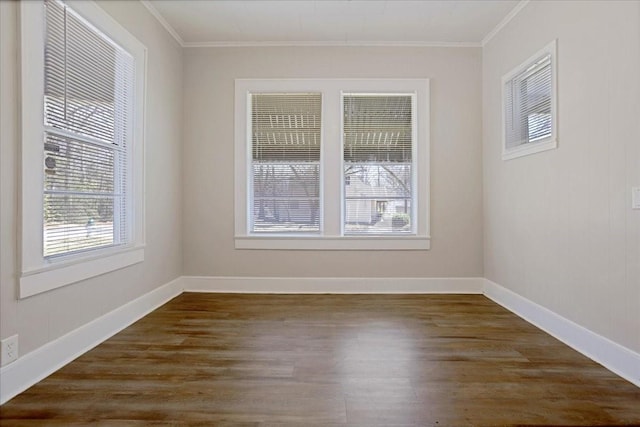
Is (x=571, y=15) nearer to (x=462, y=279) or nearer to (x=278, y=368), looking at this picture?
(x=462, y=279)

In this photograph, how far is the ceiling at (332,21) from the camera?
3301 millimetres

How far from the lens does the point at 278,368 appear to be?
2242mm

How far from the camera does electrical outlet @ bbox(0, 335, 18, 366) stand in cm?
185

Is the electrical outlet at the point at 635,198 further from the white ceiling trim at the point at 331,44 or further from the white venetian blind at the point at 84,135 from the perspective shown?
the white venetian blind at the point at 84,135

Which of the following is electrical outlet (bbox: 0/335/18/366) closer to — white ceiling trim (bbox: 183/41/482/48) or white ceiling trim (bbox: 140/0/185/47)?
white ceiling trim (bbox: 140/0/185/47)

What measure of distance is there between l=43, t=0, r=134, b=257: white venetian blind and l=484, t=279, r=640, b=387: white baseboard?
340 cm

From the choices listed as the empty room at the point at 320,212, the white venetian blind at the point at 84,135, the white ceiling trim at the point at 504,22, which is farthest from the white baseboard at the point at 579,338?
the white venetian blind at the point at 84,135

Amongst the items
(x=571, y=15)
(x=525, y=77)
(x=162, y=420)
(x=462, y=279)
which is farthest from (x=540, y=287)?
(x=162, y=420)

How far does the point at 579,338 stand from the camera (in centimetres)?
254

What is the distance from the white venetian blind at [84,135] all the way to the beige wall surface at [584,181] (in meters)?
3.33

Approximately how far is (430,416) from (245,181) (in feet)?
9.82

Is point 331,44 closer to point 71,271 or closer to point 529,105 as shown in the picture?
point 529,105

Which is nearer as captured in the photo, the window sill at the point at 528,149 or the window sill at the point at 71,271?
the window sill at the point at 71,271

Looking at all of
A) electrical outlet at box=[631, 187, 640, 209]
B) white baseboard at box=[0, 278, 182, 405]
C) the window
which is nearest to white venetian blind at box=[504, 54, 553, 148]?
the window
